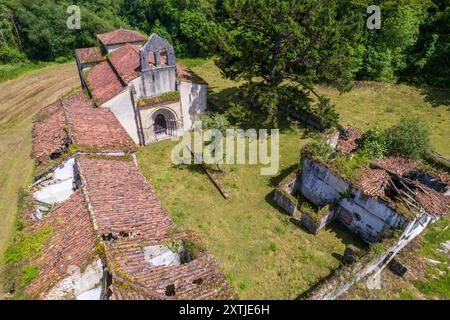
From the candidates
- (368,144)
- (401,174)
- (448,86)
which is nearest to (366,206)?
(401,174)

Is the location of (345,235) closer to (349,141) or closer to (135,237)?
(349,141)

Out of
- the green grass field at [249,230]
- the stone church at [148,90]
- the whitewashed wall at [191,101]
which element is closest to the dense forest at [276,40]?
the whitewashed wall at [191,101]

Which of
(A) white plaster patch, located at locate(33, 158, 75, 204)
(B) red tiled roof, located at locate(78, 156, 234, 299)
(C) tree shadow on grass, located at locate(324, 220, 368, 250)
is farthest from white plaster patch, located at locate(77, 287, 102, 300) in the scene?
(C) tree shadow on grass, located at locate(324, 220, 368, 250)

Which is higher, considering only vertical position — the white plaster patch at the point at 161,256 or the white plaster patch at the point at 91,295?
the white plaster patch at the point at 161,256

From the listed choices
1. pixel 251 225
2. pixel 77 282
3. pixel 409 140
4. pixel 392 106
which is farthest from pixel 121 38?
pixel 392 106

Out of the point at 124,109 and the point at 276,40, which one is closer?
the point at 124,109

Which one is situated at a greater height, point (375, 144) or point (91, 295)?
point (375, 144)

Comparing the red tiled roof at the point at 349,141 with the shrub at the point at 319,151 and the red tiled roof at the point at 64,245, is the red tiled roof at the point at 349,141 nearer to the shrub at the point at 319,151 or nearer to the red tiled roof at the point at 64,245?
the shrub at the point at 319,151
